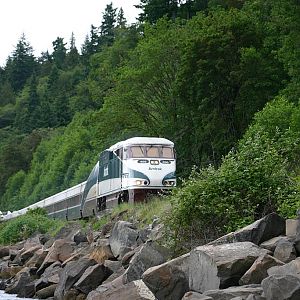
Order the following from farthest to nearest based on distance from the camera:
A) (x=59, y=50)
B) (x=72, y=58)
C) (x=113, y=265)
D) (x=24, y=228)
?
(x=59, y=50), (x=72, y=58), (x=24, y=228), (x=113, y=265)

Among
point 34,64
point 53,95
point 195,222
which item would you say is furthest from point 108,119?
point 34,64

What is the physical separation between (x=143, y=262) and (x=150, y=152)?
16129 mm

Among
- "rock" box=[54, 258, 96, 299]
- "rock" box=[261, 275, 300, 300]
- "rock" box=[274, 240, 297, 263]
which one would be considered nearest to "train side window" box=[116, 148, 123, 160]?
"rock" box=[54, 258, 96, 299]

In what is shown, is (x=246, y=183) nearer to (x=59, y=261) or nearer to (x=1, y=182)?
(x=59, y=261)

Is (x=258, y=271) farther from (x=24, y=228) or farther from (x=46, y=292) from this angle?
(x=24, y=228)

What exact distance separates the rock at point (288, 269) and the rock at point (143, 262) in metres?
4.30

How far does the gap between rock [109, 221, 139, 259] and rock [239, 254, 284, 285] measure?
8.48 m

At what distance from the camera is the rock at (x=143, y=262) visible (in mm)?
15156

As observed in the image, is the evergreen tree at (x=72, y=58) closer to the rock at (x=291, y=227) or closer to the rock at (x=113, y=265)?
the rock at (x=113, y=265)

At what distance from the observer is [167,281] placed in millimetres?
12969

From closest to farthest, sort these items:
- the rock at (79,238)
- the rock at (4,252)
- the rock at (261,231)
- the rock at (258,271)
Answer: the rock at (258,271), the rock at (261,231), the rock at (79,238), the rock at (4,252)

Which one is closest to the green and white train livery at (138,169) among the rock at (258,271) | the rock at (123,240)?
the rock at (123,240)

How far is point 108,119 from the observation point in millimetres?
46781

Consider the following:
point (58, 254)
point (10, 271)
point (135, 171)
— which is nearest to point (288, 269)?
point (58, 254)
